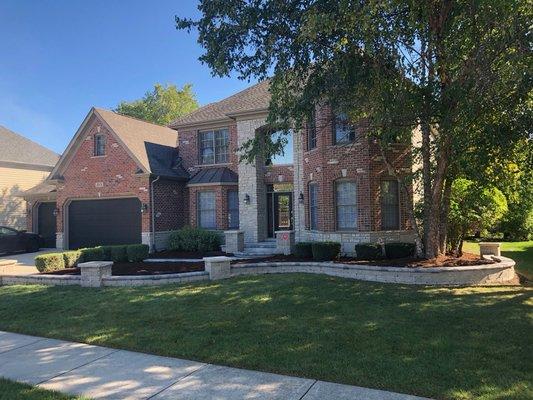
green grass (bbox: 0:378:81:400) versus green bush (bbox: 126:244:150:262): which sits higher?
green bush (bbox: 126:244:150:262)

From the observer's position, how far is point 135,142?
20125 mm

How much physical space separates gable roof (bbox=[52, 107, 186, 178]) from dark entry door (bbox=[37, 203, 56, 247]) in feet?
12.6

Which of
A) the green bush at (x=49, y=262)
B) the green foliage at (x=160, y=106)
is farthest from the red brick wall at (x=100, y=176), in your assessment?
the green foliage at (x=160, y=106)

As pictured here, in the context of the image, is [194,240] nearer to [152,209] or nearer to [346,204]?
[152,209]

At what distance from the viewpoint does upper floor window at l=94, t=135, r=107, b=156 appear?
2031cm

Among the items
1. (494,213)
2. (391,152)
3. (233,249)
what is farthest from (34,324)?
(494,213)

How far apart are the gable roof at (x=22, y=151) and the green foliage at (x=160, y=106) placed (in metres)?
14.7

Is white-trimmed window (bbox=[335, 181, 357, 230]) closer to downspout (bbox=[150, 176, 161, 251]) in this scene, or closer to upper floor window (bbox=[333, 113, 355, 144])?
upper floor window (bbox=[333, 113, 355, 144])

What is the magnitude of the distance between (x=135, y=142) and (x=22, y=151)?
45.1 ft

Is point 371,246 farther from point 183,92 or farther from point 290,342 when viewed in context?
point 183,92

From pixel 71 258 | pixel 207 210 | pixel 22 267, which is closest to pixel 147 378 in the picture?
pixel 71 258

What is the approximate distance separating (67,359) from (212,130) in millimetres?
15091

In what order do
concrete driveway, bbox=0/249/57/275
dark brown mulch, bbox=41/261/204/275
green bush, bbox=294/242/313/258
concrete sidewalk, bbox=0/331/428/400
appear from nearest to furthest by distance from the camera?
concrete sidewalk, bbox=0/331/428/400 < dark brown mulch, bbox=41/261/204/275 < concrete driveway, bbox=0/249/57/275 < green bush, bbox=294/242/313/258

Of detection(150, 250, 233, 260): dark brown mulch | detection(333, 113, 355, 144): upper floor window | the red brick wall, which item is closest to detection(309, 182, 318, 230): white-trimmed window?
detection(333, 113, 355, 144): upper floor window
